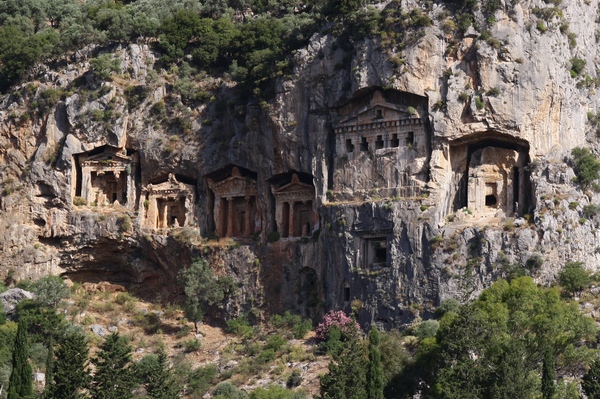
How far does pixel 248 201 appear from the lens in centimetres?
9250

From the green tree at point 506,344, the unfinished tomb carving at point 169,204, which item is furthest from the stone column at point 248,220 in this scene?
the green tree at point 506,344

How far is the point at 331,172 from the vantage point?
286 ft

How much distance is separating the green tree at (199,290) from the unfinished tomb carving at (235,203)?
3.84 meters

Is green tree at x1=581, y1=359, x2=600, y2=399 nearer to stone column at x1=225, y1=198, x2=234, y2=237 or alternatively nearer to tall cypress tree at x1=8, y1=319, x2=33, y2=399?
tall cypress tree at x1=8, y1=319, x2=33, y2=399

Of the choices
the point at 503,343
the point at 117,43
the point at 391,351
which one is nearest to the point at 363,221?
the point at 391,351

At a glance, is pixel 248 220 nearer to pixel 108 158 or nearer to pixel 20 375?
pixel 108 158

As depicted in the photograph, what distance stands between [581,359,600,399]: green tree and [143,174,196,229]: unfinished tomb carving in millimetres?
31659

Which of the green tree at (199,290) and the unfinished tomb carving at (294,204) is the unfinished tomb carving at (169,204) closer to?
the green tree at (199,290)

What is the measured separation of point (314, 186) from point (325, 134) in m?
3.14

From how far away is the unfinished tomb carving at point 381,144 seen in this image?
84500mm

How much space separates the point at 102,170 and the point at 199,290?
1122cm

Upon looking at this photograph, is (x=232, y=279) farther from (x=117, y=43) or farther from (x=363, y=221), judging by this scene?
(x=117, y=43)

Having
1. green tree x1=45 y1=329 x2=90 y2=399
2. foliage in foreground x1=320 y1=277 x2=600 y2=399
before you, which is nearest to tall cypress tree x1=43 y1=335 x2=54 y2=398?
green tree x1=45 y1=329 x2=90 y2=399

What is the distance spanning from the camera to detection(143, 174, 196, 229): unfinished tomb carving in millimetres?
93375
